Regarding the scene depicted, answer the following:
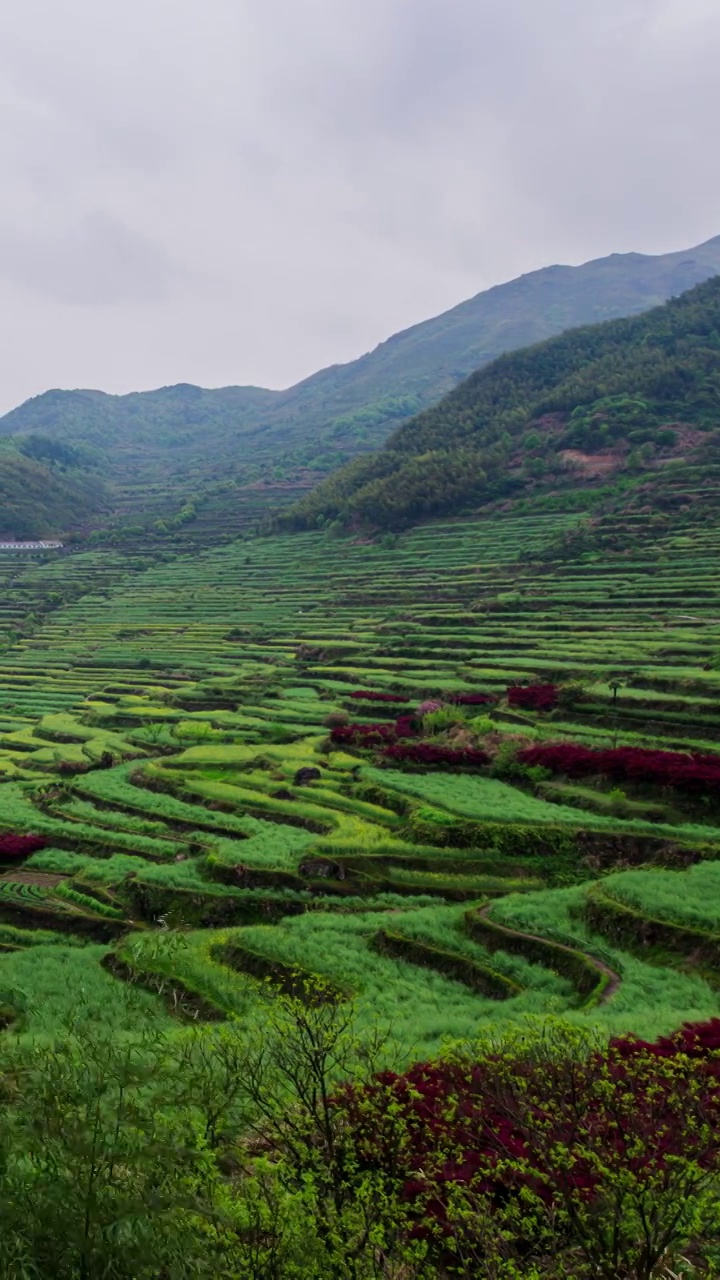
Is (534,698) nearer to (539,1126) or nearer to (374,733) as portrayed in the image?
(374,733)

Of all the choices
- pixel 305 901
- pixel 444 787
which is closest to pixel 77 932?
pixel 305 901

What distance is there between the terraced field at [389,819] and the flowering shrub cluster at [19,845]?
366 mm

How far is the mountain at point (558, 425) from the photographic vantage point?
10412 centimetres

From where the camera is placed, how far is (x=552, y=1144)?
1064 centimetres

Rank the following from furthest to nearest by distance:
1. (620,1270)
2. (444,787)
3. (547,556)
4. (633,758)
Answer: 1. (547,556)
2. (444,787)
3. (633,758)
4. (620,1270)

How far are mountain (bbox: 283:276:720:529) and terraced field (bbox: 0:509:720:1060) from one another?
A: 113ft

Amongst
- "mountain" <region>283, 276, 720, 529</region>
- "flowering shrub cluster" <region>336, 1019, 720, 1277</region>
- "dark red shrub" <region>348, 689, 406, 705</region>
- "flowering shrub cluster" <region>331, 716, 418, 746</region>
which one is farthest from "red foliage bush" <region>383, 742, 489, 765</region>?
"mountain" <region>283, 276, 720, 529</region>

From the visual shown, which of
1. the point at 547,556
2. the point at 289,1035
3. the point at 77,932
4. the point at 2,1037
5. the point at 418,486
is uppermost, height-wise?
the point at 418,486

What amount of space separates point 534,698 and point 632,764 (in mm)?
11443

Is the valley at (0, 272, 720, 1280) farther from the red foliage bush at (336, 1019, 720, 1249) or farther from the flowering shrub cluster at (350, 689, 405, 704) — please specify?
the flowering shrub cluster at (350, 689, 405, 704)

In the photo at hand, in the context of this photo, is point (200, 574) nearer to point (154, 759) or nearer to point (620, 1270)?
point (154, 759)

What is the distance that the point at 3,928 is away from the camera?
85.2ft

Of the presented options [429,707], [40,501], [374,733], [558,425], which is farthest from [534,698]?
[40,501]

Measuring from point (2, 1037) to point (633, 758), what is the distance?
24.3 meters
